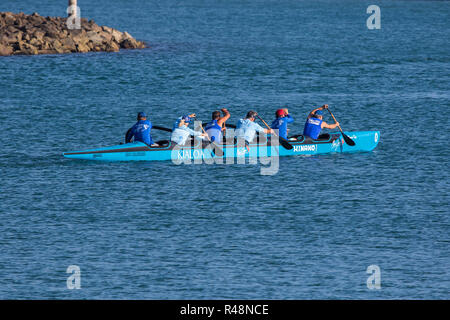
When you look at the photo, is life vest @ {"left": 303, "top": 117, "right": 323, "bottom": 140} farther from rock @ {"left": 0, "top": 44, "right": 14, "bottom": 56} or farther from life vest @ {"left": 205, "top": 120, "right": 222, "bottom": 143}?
rock @ {"left": 0, "top": 44, "right": 14, "bottom": 56}

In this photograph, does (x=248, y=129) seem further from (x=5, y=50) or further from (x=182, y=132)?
(x=5, y=50)

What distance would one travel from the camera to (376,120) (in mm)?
47062

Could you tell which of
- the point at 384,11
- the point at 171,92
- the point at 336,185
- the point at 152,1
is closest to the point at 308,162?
the point at 336,185

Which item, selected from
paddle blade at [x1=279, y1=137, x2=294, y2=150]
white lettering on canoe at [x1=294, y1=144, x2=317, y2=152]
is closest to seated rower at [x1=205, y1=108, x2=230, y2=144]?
paddle blade at [x1=279, y1=137, x2=294, y2=150]

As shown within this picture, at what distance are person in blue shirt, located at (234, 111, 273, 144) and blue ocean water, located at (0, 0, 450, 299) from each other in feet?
4.31

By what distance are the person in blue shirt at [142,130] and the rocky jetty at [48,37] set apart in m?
40.1

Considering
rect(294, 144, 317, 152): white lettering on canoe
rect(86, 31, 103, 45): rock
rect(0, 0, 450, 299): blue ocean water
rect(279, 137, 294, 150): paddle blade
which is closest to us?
rect(0, 0, 450, 299): blue ocean water

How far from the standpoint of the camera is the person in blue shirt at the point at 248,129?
3431 centimetres

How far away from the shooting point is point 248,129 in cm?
3444

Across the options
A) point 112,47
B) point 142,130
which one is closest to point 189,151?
point 142,130

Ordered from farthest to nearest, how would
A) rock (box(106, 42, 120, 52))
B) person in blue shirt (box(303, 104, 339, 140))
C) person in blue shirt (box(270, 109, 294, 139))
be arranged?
rock (box(106, 42, 120, 52)) → person in blue shirt (box(303, 104, 339, 140)) → person in blue shirt (box(270, 109, 294, 139))

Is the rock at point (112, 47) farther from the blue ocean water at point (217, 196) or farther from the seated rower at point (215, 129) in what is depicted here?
the seated rower at point (215, 129)

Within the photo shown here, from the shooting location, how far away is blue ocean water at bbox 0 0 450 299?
900 inches

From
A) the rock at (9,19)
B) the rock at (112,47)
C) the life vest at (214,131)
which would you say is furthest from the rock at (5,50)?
the life vest at (214,131)
